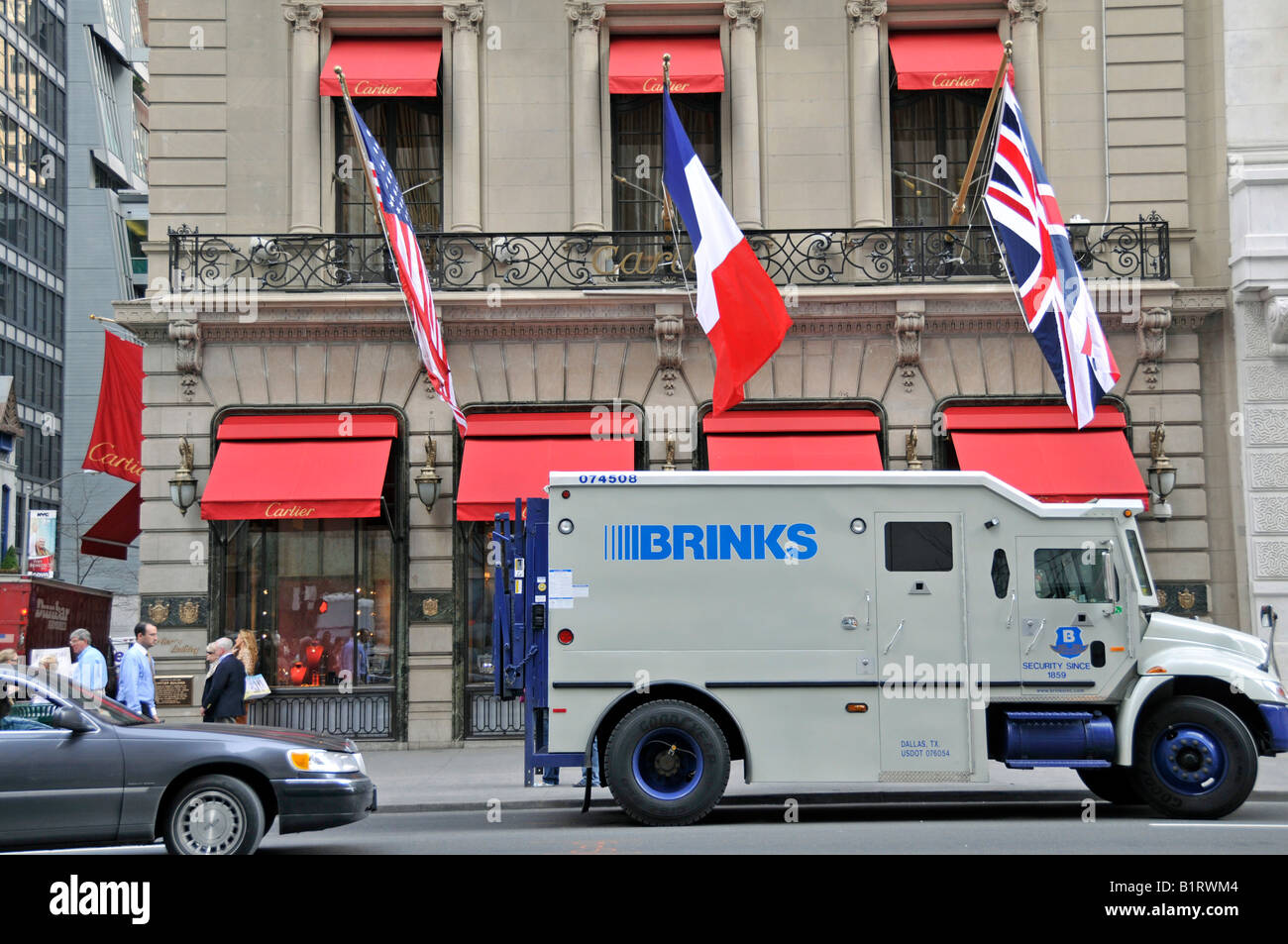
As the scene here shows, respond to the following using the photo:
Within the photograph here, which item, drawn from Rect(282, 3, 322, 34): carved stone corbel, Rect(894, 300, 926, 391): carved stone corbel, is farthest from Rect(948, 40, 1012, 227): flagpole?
Rect(282, 3, 322, 34): carved stone corbel

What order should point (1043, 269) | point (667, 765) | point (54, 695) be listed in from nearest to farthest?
point (54, 695) < point (667, 765) < point (1043, 269)

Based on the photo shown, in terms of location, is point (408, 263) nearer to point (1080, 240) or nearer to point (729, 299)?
point (729, 299)

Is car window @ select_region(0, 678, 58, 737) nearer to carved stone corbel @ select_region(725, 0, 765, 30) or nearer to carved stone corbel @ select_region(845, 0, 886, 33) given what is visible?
carved stone corbel @ select_region(725, 0, 765, 30)

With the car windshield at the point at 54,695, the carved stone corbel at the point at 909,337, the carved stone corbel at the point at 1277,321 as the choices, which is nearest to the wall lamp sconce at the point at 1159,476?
the carved stone corbel at the point at 1277,321

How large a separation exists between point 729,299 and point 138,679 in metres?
8.28

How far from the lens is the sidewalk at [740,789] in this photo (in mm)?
14070

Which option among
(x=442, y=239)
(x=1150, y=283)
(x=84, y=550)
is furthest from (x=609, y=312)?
(x=84, y=550)

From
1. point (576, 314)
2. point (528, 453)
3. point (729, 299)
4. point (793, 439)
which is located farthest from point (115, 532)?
point (729, 299)

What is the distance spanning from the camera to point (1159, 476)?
64.4 ft

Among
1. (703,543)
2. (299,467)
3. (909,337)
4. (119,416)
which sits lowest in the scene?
(703,543)

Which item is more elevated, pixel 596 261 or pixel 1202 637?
pixel 596 261

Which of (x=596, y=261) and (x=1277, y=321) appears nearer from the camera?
(x=1277, y=321)

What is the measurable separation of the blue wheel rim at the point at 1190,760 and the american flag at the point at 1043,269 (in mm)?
5476

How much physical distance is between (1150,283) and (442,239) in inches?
405
